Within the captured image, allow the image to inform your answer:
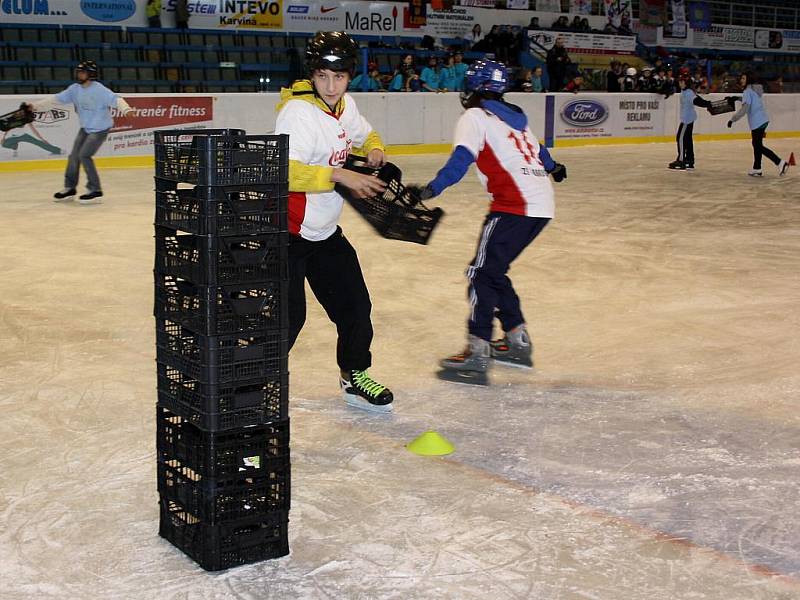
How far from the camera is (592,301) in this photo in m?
6.96

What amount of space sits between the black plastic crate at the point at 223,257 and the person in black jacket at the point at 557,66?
2025cm

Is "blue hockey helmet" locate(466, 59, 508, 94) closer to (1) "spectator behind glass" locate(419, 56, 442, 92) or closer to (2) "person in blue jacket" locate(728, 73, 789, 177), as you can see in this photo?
(2) "person in blue jacket" locate(728, 73, 789, 177)

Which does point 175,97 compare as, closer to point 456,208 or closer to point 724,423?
point 456,208

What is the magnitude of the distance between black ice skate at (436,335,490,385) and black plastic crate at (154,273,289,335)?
2189 millimetres

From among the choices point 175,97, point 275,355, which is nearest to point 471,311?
point 275,355

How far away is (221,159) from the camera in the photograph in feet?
9.39

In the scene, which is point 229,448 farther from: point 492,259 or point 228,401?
point 492,259

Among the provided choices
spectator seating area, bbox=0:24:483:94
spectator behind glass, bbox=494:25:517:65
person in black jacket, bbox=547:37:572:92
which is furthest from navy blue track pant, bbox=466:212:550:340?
spectator behind glass, bbox=494:25:517:65

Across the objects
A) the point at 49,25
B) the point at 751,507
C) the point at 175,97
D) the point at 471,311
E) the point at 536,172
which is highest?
the point at 49,25

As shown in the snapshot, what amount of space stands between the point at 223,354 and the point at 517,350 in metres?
2.75

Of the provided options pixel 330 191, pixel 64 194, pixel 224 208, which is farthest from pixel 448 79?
pixel 224 208

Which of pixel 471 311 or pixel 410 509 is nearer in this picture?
pixel 410 509

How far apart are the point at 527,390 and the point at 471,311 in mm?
543

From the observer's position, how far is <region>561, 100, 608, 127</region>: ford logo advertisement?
20641 mm
